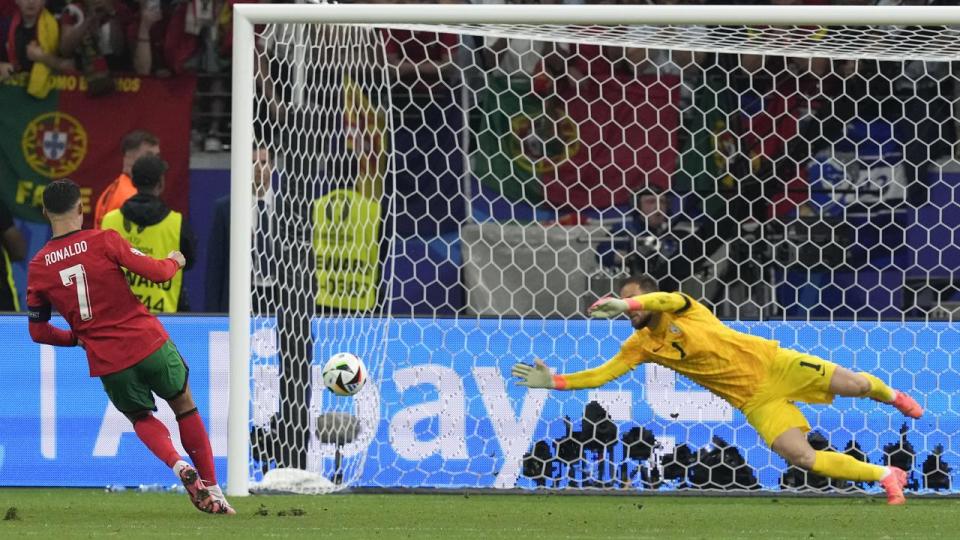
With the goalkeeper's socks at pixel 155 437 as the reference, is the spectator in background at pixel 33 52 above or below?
above

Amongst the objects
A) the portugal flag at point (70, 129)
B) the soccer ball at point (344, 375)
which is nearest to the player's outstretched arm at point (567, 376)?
the soccer ball at point (344, 375)

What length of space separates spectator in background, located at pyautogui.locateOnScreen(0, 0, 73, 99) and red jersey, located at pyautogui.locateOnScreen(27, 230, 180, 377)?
576 cm

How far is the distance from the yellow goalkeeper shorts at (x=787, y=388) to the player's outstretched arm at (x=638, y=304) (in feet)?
1.95

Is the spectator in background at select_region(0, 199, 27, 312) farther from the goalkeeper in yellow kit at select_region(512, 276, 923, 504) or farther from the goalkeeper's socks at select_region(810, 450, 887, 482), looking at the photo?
the goalkeeper's socks at select_region(810, 450, 887, 482)

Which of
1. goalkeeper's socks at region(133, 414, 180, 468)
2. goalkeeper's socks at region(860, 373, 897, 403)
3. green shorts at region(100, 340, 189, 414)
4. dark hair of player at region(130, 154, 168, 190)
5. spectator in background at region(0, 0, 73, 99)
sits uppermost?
spectator in background at region(0, 0, 73, 99)

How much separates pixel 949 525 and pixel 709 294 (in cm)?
331

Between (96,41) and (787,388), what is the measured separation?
6.53 m

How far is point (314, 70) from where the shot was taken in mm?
9156

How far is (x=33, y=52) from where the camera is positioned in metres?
12.5

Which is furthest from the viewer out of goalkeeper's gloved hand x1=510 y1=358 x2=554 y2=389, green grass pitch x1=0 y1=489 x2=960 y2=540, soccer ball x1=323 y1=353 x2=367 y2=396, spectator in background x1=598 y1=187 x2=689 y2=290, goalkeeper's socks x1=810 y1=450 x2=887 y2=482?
spectator in background x1=598 y1=187 x2=689 y2=290

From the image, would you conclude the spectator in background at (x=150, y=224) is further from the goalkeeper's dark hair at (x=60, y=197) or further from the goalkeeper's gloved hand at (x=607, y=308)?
the goalkeeper's gloved hand at (x=607, y=308)

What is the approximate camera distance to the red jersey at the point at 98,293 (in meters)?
6.95

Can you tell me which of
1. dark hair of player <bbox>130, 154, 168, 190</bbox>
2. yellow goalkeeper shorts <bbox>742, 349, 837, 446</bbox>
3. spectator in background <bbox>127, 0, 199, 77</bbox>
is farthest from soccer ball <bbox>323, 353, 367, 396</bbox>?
spectator in background <bbox>127, 0, 199, 77</bbox>

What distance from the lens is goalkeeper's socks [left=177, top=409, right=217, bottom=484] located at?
7.31 metres
